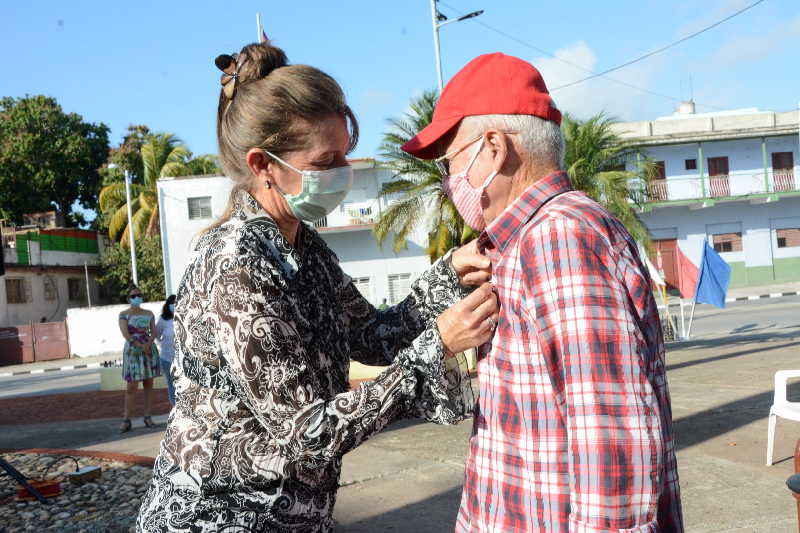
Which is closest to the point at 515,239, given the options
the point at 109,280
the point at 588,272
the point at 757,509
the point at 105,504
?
the point at 588,272

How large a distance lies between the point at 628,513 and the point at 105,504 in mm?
5760

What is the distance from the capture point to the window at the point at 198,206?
31.1 m

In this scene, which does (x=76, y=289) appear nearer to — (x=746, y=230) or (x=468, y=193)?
(x=746, y=230)

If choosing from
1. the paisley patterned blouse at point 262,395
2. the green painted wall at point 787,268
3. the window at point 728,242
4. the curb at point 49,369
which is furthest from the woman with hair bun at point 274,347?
the green painted wall at point 787,268

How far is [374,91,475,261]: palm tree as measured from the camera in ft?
55.0

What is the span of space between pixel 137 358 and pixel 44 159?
38.3 meters

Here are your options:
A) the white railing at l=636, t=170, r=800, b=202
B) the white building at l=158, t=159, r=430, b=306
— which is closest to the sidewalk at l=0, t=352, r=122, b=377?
the white building at l=158, t=159, r=430, b=306

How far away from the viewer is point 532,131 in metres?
1.67

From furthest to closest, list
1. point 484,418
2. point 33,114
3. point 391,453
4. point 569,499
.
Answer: point 33,114
point 391,453
point 484,418
point 569,499

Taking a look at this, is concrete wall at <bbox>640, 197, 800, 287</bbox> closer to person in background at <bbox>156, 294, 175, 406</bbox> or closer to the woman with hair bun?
person in background at <bbox>156, 294, 175, 406</bbox>

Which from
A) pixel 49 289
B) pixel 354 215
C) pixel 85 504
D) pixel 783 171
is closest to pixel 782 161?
pixel 783 171

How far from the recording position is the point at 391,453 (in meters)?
7.06

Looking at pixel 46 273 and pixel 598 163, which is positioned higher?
pixel 598 163

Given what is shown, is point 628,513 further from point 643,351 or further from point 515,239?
point 515,239
